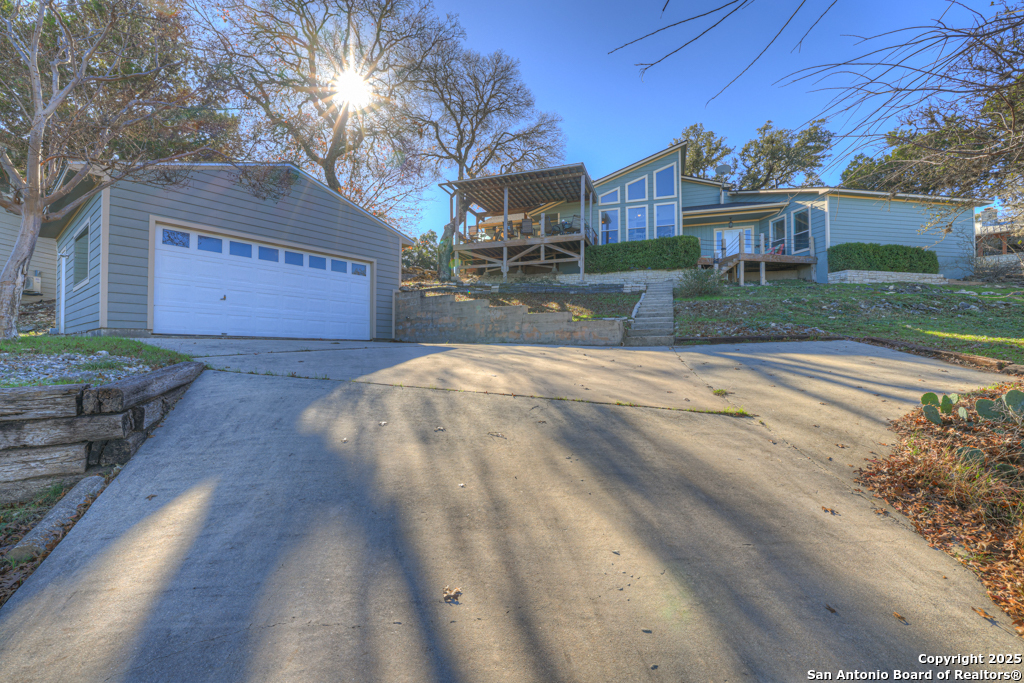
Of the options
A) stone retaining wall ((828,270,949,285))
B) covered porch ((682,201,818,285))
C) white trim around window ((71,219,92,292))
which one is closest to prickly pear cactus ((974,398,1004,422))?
white trim around window ((71,219,92,292))

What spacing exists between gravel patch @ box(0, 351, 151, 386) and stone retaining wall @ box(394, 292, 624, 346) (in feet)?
25.1

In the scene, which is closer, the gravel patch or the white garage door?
the gravel patch

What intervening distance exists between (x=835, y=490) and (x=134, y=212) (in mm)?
11478

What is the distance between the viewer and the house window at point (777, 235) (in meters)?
19.3

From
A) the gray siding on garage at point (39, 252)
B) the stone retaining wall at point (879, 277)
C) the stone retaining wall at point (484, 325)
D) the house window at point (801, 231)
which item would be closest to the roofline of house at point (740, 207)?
the house window at point (801, 231)

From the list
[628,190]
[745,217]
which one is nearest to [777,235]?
[745,217]

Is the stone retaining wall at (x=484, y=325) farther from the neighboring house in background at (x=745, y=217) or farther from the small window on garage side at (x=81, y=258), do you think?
the neighboring house in background at (x=745, y=217)

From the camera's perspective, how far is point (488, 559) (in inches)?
84.4

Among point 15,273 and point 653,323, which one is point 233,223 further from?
point 653,323

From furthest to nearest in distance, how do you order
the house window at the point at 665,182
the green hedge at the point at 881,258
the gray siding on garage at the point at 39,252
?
the house window at the point at 665,182 → the green hedge at the point at 881,258 → the gray siding on garage at the point at 39,252

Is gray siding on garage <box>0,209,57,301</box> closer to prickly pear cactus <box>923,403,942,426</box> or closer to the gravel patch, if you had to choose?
the gravel patch

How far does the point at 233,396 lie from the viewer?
168 inches

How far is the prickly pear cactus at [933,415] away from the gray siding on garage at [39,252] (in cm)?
2189

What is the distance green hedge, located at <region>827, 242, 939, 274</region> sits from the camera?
55.5ft
